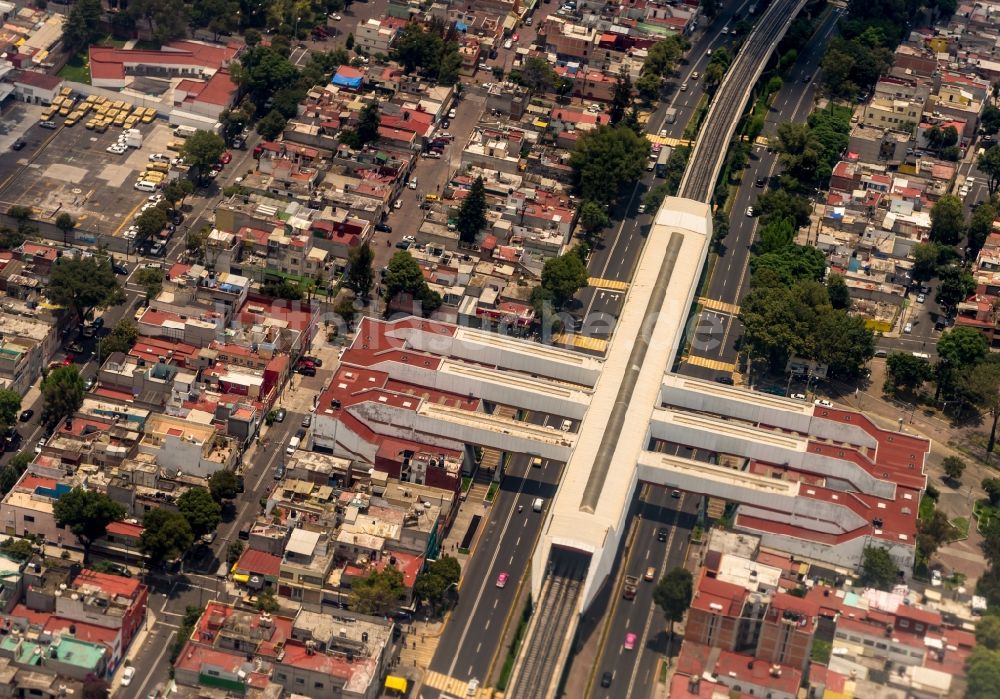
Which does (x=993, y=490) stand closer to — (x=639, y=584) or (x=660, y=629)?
(x=639, y=584)

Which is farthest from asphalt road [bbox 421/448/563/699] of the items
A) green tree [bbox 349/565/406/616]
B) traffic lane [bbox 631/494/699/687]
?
traffic lane [bbox 631/494/699/687]

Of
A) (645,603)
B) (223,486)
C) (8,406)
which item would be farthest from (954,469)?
(8,406)

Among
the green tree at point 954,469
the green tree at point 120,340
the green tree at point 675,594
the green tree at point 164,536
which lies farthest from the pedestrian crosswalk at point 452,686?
the green tree at point 954,469

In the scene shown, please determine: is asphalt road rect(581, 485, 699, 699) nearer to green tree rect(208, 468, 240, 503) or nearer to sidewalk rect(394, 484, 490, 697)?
sidewalk rect(394, 484, 490, 697)

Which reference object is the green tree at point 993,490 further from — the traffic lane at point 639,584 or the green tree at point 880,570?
the traffic lane at point 639,584

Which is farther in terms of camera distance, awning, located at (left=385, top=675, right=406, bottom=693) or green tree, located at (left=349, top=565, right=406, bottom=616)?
green tree, located at (left=349, top=565, right=406, bottom=616)
